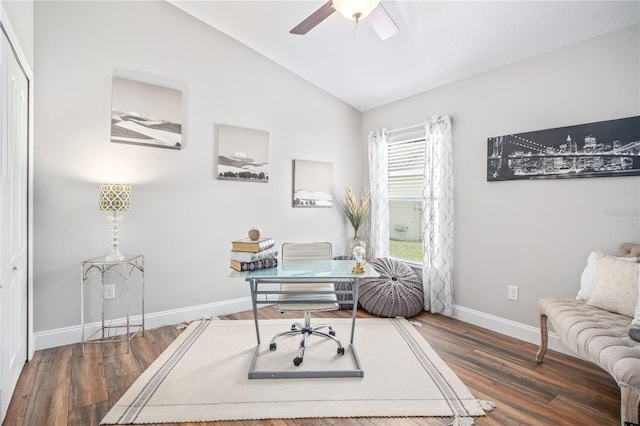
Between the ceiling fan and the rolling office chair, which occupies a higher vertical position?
the ceiling fan

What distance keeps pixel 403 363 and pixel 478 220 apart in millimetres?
1634

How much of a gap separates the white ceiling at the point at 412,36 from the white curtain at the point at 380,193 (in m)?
0.57

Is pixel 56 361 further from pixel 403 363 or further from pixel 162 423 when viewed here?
pixel 403 363

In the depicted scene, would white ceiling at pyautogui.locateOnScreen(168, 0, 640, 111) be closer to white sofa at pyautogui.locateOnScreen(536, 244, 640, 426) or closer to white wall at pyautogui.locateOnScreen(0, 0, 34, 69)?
white wall at pyautogui.locateOnScreen(0, 0, 34, 69)

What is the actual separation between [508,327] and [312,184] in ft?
8.46

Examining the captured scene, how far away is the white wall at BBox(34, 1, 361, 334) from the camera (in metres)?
2.59

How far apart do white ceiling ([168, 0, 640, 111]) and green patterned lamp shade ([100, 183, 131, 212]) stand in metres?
1.87

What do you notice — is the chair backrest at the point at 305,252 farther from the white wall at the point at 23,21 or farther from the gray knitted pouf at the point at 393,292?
the white wall at the point at 23,21

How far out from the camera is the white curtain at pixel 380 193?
13.5 feet

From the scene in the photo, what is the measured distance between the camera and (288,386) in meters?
2.01

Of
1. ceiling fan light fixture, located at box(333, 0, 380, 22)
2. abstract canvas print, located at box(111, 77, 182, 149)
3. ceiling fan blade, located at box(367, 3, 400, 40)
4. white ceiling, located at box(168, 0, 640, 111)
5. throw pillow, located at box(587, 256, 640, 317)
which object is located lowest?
throw pillow, located at box(587, 256, 640, 317)

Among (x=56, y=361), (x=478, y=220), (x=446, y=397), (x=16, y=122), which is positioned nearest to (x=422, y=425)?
(x=446, y=397)

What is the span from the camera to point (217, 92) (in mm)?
3354

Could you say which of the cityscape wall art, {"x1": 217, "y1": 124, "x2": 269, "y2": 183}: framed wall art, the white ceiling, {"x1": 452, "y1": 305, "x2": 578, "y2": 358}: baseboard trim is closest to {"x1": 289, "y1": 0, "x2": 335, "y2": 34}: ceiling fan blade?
the white ceiling
